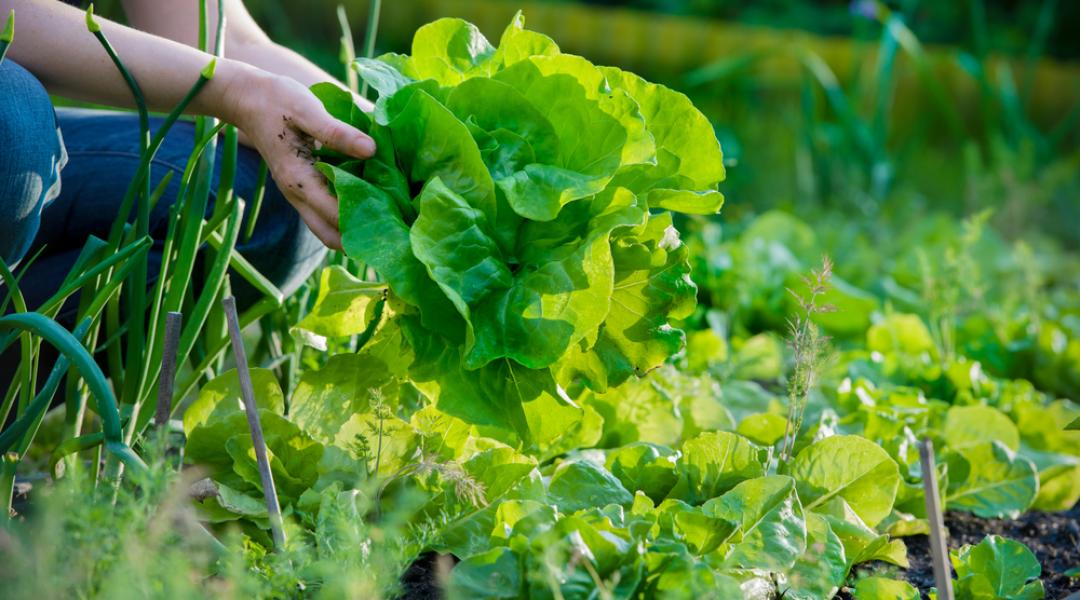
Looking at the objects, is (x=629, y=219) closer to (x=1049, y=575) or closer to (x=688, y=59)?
(x=1049, y=575)

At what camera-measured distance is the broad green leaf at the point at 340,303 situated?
1.13 meters

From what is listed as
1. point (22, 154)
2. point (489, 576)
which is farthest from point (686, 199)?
point (22, 154)

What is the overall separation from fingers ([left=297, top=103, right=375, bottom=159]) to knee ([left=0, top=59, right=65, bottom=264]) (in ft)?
0.92

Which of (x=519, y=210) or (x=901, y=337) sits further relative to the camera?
(x=901, y=337)

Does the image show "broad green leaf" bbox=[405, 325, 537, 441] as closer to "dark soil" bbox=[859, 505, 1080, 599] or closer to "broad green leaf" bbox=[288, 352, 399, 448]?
"broad green leaf" bbox=[288, 352, 399, 448]

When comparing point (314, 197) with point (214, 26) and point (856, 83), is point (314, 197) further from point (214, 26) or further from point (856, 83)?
point (856, 83)

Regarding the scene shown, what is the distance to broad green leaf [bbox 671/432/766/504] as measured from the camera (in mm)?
1161

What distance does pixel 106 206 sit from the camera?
136 centimetres

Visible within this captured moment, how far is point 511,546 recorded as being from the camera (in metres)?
0.94

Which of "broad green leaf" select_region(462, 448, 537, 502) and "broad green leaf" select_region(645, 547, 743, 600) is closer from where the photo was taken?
"broad green leaf" select_region(645, 547, 743, 600)

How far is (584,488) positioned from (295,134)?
46 centimetres

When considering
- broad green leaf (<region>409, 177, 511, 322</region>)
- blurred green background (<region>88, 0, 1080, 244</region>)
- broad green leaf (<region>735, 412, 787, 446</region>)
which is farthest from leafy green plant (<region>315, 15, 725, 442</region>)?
blurred green background (<region>88, 0, 1080, 244</region>)

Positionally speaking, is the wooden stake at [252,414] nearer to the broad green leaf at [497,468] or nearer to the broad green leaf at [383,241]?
the broad green leaf at [383,241]

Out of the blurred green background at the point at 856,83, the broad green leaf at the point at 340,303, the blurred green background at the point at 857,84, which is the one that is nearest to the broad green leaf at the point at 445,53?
the broad green leaf at the point at 340,303
